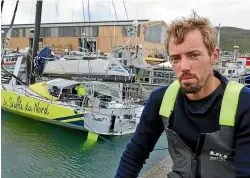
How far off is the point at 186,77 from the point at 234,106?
0.73ft

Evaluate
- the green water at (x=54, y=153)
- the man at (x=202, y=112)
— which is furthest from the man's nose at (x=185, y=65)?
the green water at (x=54, y=153)

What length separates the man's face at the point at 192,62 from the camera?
131 cm

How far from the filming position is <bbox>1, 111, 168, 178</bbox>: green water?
29.1ft

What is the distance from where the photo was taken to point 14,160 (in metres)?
9.46

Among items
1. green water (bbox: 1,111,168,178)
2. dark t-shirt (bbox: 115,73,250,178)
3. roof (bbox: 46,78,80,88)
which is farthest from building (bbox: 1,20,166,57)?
dark t-shirt (bbox: 115,73,250,178)

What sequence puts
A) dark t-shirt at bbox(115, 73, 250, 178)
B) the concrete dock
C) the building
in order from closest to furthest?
dark t-shirt at bbox(115, 73, 250, 178), the concrete dock, the building

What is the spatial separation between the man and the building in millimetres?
30933

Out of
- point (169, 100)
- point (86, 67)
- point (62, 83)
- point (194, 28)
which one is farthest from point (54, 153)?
point (194, 28)

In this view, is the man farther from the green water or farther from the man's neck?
the green water

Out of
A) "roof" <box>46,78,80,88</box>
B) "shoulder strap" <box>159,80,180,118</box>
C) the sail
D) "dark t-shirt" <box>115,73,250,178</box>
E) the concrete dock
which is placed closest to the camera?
"dark t-shirt" <box>115,73,250,178</box>

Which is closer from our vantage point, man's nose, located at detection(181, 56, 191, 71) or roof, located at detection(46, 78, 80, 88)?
man's nose, located at detection(181, 56, 191, 71)

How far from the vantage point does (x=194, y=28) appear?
132 cm

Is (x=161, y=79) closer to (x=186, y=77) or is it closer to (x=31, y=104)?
(x=31, y=104)

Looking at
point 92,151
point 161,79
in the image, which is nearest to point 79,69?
point 92,151
